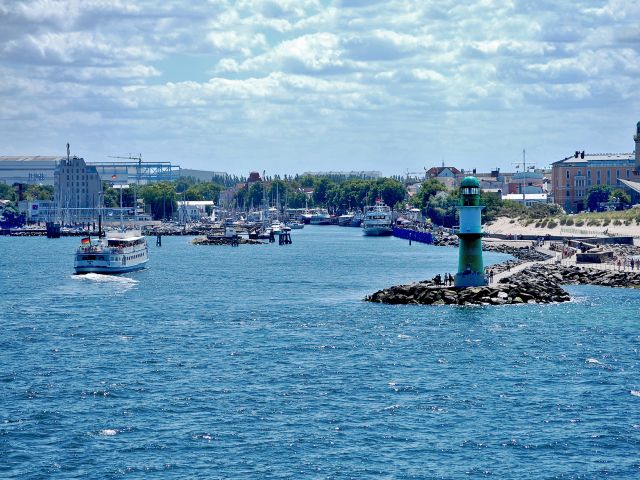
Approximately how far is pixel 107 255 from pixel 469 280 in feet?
160

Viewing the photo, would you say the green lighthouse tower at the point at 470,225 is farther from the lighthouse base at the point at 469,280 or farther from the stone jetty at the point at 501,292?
the stone jetty at the point at 501,292

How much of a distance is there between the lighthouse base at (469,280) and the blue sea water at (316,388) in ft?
14.3

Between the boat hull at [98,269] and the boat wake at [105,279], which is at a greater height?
the boat hull at [98,269]

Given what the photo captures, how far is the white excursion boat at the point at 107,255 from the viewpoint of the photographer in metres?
126

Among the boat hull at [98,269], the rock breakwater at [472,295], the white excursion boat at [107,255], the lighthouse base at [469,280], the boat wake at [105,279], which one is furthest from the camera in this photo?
the white excursion boat at [107,255]

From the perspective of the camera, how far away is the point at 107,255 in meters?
127

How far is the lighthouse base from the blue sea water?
4365mm

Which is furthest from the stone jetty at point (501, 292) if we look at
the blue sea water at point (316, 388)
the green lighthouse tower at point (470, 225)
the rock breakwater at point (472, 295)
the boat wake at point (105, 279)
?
the boat wake at point (105, 279)

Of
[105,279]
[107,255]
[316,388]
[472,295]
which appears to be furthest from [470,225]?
[107,255]

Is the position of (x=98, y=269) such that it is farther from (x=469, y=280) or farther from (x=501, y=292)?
(x=501, y=292)

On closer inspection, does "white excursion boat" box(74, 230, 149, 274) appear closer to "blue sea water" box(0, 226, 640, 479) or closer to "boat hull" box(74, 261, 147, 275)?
"boat hull" box(74, 261, 147, 275)

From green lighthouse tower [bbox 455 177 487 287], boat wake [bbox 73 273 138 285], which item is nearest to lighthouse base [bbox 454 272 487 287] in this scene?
green lighthouse tower [bbox 455 177 487 287]

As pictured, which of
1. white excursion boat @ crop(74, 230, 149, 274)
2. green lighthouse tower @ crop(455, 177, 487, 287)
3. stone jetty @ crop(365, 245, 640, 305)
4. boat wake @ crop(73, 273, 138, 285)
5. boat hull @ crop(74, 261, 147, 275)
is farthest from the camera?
white excursion boat @ crop(74, 230, 149, 274)

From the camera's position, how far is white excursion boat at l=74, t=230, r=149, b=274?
415ft
